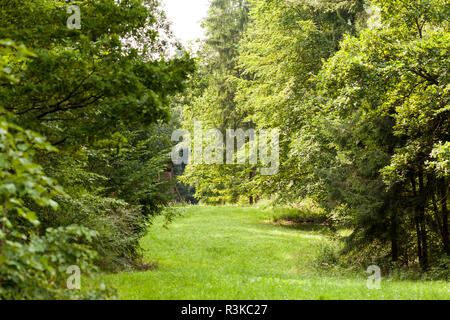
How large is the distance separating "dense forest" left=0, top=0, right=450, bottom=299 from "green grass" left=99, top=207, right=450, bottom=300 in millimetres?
1415

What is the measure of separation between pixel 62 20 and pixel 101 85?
1833 millimetres

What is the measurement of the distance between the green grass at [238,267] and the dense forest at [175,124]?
1415 mm

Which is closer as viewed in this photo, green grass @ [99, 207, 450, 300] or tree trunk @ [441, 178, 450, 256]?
green grass @ [99, 207, 450, 300]

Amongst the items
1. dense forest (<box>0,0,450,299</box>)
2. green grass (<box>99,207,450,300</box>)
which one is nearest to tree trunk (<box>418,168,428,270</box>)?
dense forest (<box>0,0,450,299</box>)

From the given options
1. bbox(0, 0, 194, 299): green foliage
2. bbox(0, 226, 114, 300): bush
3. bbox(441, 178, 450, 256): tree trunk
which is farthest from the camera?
bbox(441, 178, 450, 256): tree trunk

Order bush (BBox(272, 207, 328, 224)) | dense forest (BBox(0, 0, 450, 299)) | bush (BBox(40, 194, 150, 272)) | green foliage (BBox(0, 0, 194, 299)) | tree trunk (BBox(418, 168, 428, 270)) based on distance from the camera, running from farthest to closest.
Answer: bush (BBox(272, 207, 328, 224)) → tree trunk (BBox(418, 168, 428, 270)) → bush (BBox(40, 194, 150, 272)) → dense forest (BBox(0, 0, 450, 299)) → green foliage (BBox(0, 0, 194, 299))

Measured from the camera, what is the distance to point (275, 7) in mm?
20578

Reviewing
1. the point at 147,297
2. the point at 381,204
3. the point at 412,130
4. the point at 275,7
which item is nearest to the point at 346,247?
the point at 381,204

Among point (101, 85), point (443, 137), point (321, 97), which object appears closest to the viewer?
point (101, 85)

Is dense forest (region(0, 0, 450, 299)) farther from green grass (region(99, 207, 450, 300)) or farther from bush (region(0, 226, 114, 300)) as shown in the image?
green grass (region(99, 207, 450, 300))

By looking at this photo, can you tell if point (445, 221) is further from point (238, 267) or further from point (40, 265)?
point (40, 265)

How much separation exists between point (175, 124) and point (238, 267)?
5.82 meters

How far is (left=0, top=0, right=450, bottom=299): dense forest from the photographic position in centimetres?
523
